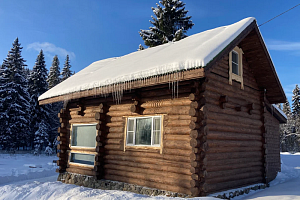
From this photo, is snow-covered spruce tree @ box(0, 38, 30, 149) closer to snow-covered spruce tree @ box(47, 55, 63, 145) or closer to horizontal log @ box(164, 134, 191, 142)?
snow-covered spruce tree @ box(47, 55, 63, 145)

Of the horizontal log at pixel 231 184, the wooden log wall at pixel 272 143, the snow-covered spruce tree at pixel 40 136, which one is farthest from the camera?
the snow-covered spruce tree at pixel 40 136

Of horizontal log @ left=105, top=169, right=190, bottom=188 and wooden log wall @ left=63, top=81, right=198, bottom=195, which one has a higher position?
wooden log wall @ left=63, top=81, right=198, bottom=195

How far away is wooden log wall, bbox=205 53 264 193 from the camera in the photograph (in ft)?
25.1

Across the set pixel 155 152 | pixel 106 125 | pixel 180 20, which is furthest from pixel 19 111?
pixel 155 152

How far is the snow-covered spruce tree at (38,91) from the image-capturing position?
3334cm

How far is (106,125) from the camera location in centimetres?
999

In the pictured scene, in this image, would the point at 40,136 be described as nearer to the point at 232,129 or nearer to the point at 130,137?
the point at 130,137

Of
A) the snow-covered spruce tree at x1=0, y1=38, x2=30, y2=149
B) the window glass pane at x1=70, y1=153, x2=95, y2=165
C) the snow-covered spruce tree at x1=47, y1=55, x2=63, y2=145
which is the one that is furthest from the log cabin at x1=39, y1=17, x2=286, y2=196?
the snow-covered spruce tree at x1=47, y1=55, x2=63, y2=145

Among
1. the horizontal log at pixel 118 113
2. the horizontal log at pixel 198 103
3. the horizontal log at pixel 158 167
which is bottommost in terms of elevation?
the horizontal log at pixel 158 167

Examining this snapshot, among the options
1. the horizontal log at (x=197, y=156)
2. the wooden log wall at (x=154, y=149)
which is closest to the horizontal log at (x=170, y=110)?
the wooden log wall at (x=154, y=149)

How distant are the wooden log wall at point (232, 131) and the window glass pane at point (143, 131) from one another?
6.57ft

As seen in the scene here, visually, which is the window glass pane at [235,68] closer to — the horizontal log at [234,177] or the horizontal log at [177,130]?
the horizontal log at [177,130]

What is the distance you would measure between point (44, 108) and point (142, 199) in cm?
3087

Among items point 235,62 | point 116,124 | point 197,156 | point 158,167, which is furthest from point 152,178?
point 235,62
